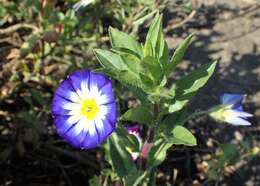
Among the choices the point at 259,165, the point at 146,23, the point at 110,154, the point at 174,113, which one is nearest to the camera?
the point at 174,113

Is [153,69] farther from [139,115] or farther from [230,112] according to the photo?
[230,112]

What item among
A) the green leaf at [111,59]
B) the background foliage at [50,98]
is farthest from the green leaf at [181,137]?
the background foliage at [50,98]

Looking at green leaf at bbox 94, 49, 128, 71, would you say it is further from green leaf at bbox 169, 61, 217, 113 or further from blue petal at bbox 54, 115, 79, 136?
blue petal at bbox 54, 115, 79, 136

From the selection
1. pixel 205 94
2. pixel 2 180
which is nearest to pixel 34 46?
pixel 2 180

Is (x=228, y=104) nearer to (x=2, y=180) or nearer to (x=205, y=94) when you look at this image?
(x=205, y=94)

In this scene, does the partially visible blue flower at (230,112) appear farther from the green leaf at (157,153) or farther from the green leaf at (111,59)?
the green leaf at (111,59)
